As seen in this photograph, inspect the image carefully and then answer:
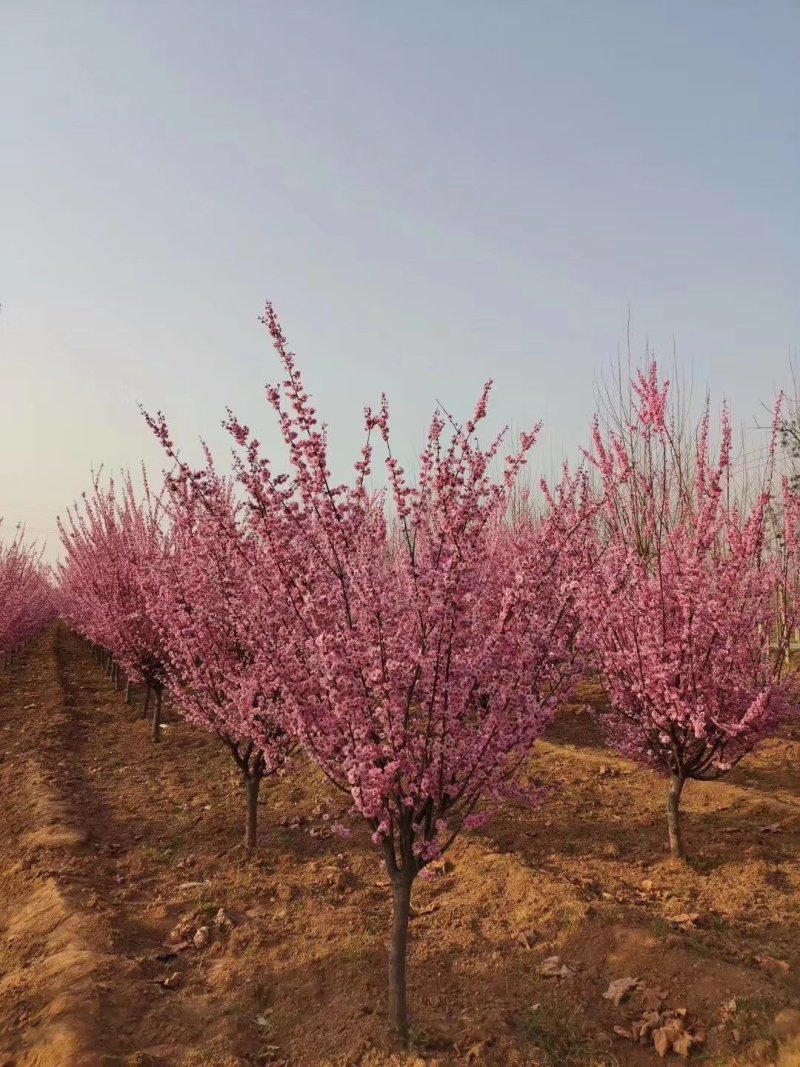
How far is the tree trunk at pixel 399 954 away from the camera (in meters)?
4.15

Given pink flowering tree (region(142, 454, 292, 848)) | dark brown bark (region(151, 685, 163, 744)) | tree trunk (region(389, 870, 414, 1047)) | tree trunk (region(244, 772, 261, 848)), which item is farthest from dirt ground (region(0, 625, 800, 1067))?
dark brown bark (region(151, 685, 163, 744))

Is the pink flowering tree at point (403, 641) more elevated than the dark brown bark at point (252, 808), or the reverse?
the pink flowering tree at point (403, 641)

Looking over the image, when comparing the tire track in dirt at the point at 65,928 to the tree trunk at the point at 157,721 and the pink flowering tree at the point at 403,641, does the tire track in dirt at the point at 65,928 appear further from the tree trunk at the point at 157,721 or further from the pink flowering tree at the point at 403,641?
the pink flowering tree at the point at 403,641

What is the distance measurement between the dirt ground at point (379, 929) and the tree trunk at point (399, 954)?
5.1 inches

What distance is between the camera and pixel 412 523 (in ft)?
13.4

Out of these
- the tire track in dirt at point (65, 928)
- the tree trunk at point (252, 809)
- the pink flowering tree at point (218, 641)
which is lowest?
the tire track in dirt at point (65, 928)

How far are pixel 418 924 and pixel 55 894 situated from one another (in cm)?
339

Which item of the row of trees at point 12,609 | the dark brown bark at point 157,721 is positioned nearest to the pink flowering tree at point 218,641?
the dark brown bark at point 157,721

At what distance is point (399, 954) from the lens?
4.21 m

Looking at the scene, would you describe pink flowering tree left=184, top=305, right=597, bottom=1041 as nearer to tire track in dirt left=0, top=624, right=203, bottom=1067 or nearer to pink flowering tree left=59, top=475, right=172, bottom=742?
tire track in dirt left=0, top=624, right=203, bottom=1067

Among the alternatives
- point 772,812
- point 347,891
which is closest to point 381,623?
point 347,891

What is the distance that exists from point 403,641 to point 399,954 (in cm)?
203

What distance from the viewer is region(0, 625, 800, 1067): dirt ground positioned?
4168 mm

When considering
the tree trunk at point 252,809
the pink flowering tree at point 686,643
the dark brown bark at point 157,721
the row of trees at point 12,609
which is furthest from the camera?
the row of trees at point 12,609
